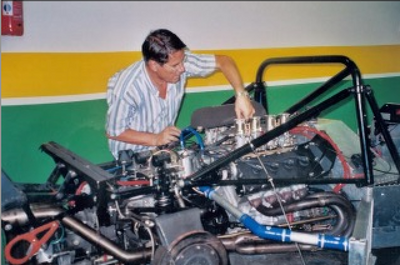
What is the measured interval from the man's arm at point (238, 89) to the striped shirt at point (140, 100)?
0.08 m

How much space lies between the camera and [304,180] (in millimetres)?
2016

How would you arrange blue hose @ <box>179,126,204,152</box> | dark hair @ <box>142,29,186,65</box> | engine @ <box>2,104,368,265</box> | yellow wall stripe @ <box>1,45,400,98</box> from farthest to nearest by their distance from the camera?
yellow wall stripe @ <box>1,45,400,98</box> → dark hair @ <box>142,29,186,65</box> → blue hose @ <box>179,126,204,152</box> → engine @ <box>2,104,368,265</box>

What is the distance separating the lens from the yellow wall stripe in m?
2.85

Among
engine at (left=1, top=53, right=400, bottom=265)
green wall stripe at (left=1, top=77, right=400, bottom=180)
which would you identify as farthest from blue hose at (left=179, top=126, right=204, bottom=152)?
green wall stripe at (left=1, top=77, right=400, bottom=180)

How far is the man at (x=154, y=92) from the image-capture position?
240 cm

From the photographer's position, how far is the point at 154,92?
2.71 m

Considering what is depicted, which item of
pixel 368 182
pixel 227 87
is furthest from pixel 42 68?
pixel 368 182

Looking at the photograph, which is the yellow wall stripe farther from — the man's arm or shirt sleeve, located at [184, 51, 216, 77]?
the man's arm

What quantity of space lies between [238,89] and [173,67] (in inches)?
18.0

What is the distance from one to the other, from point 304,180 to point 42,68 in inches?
83.8

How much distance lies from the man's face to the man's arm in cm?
41

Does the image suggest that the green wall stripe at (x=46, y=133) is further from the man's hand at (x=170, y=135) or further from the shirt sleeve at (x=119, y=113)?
the man's hand at (x=170, y=135)

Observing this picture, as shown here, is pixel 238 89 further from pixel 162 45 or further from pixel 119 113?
pixel 119 113

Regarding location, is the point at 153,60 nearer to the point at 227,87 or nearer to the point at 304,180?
the point at 304,180
